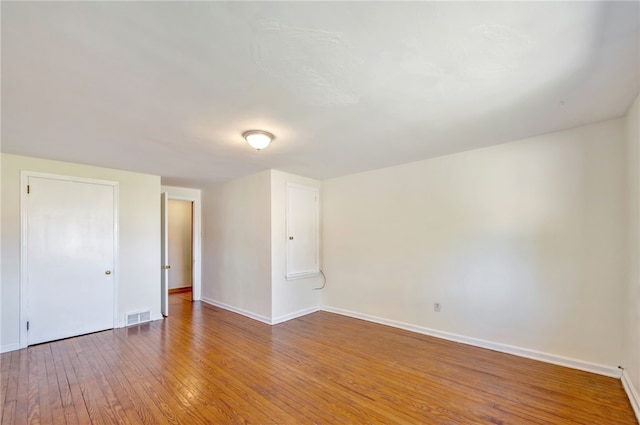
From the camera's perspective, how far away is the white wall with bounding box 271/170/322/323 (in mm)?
4539

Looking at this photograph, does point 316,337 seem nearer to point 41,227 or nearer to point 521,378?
point 521,378

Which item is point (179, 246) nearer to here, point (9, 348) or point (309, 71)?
point (9, 348)

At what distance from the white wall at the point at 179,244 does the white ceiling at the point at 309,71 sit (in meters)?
4.36

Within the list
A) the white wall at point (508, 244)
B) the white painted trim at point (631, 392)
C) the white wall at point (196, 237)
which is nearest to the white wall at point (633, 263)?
the white painted trim at point (631, 392)

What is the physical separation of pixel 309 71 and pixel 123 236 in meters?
4.12

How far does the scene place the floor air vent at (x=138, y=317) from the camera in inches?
173

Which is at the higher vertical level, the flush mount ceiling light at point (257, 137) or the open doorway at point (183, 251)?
the flush mount ceiling light at point (257, 137)

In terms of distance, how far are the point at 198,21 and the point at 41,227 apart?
401 centimetres

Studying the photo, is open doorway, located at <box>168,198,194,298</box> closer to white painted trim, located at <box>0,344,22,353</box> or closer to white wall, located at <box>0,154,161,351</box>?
white wall, located at <box>0,154,161,351</box>

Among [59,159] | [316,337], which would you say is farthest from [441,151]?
[59,159]

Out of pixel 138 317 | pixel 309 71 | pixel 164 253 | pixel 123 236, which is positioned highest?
pixel 309 71

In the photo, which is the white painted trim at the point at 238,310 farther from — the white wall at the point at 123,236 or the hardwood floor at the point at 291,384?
the white wall at the point at 123,236

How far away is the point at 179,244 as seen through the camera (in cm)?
742

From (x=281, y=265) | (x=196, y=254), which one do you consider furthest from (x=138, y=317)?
(x=281, y=265)
